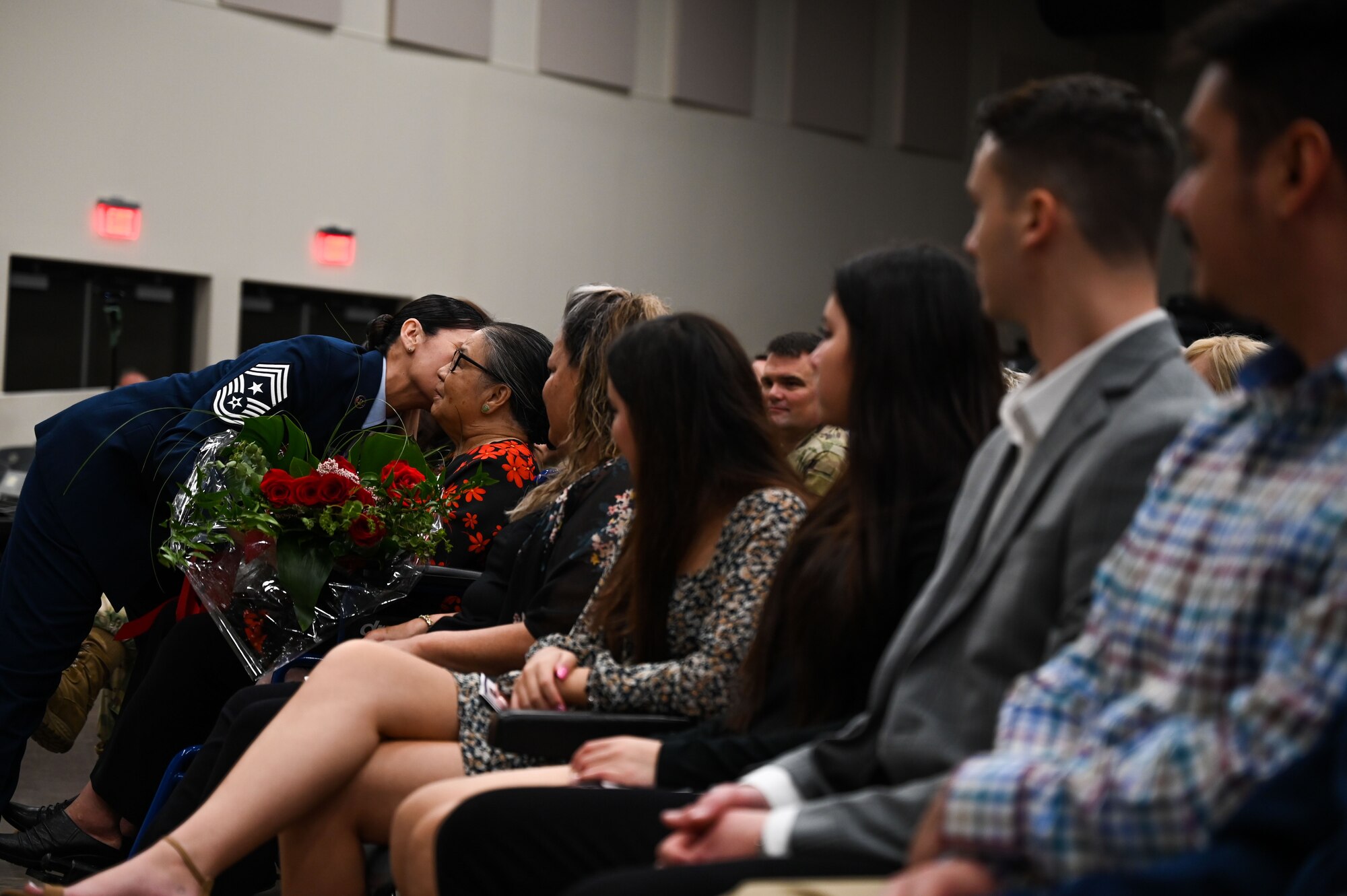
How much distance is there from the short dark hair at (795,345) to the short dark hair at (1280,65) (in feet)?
8.46

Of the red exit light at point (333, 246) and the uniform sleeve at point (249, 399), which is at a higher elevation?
the red exit light at point (333, 246)

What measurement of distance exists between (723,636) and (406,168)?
7196 mm

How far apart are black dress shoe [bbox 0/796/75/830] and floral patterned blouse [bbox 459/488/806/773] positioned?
Answer: 1631 mm

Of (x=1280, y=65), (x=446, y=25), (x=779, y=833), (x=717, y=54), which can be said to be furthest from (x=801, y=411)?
(x=717, y=54)

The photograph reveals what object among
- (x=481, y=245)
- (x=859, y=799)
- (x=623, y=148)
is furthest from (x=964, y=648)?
(x=623, y=148)

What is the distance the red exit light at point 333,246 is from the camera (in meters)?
8.38

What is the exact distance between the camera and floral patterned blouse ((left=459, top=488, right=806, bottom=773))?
1969 millimetres

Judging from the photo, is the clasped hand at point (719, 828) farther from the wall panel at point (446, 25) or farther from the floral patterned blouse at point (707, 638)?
the wall panel at point (446, 25)

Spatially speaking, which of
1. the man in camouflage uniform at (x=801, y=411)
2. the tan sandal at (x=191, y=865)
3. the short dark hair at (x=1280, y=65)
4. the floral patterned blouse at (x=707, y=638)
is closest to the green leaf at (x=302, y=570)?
the floral patterned blouse at (x=707, y=638)

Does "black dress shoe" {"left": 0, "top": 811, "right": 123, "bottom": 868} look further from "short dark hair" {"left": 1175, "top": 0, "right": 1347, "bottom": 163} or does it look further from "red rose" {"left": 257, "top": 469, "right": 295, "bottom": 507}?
A: "short dark hair" {"left": 1175, "top": 0, "right": 1347, "bottom": 163}

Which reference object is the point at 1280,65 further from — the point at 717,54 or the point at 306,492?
the point at 717,54

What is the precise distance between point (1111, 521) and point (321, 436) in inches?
101

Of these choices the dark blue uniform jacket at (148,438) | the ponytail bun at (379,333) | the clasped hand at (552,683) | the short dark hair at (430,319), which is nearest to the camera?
the clasped hand at (552,683)

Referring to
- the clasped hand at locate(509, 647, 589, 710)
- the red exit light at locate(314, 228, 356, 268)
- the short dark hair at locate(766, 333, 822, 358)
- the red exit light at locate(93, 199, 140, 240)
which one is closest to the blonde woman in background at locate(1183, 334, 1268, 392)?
the short dark hair at locate(766, 333, 822, 358)
